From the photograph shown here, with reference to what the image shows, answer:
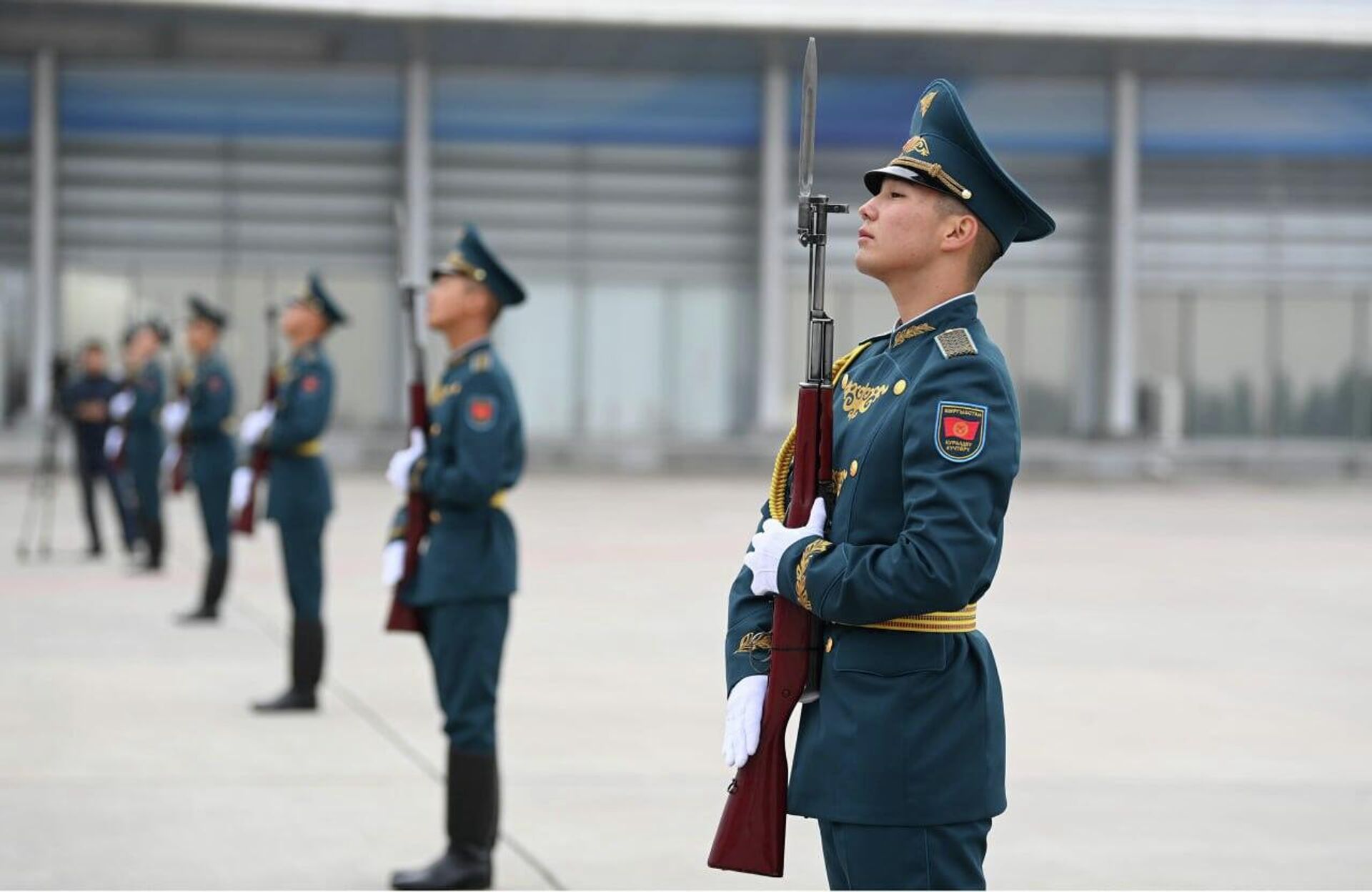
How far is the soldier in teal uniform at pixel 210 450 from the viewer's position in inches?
442

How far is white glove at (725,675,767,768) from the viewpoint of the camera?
3.32 metres

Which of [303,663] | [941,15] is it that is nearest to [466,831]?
[303,663]

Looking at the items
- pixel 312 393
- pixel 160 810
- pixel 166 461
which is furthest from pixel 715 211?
pixel 160 810

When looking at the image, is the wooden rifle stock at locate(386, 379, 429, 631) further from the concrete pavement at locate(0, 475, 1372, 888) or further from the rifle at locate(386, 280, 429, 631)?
the concrete pavement at locate(0, 475, 1372, 888)

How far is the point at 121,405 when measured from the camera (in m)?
15.3

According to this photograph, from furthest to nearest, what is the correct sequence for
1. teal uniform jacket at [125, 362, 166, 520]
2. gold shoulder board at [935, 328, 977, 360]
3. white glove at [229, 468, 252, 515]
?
teal uniform jacket at [125, 362, 166, 520]
white glove at [229, 468, 252, 515]
gold shoulder board at [935, 328, 977, 360]

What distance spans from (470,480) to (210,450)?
19.2ft

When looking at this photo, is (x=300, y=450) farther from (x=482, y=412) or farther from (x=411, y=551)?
(x=482, y=412)

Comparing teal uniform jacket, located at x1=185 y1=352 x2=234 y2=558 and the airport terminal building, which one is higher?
the airport terminal building

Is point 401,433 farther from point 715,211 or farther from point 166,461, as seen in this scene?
point 166,461

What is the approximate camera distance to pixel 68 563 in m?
15.2

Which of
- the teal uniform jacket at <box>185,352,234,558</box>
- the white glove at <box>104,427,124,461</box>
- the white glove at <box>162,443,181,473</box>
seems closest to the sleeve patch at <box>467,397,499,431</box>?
the teal uniform jacket at <box>185,352,234,558</box>

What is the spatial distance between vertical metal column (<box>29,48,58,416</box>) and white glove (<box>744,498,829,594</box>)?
29.8m

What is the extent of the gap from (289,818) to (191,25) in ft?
84.3
